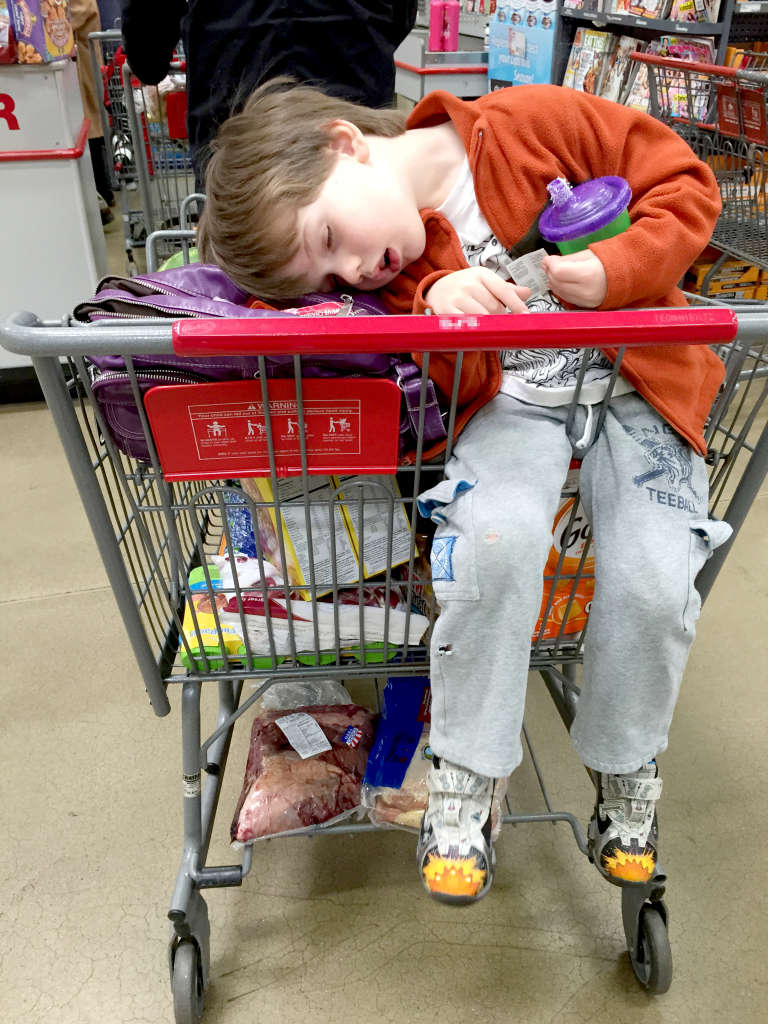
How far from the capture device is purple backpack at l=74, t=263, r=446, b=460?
0.89 m

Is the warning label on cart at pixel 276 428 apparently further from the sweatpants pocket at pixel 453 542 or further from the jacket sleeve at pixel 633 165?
the jacket sleeve at pixel 633 165

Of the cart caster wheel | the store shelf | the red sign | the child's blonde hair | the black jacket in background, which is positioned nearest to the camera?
the red sign

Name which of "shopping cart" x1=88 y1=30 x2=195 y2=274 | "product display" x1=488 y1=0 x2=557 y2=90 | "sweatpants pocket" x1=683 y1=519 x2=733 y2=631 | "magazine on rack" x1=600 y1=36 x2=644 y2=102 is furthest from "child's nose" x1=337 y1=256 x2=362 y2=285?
"product display" x1=488 y1=0 x2=557 y2=90

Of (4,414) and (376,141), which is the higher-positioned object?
(376,141)

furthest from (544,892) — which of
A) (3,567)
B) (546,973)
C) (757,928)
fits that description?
(3,567)

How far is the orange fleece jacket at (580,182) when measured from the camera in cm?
102

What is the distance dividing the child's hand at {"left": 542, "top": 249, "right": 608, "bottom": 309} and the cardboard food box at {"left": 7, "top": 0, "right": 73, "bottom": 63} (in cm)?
224

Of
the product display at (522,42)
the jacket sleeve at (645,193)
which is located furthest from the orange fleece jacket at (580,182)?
the product display at (522,42)

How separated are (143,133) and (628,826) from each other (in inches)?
128

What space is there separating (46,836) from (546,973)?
97 centimetres

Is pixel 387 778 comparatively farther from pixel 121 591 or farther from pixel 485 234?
pixel 485 234

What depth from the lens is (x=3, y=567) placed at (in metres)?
2.19

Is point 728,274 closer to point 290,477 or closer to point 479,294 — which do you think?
point 479,294

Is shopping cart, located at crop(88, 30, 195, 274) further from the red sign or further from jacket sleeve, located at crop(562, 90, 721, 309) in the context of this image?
the red sign
